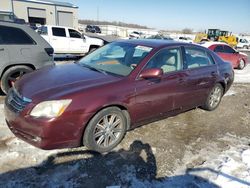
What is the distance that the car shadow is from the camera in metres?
2.98

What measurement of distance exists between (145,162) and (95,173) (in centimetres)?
76

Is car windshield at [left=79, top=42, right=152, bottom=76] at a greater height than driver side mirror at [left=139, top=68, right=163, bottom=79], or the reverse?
car windshield at [left=79, top=42, right=152, bottom=76]

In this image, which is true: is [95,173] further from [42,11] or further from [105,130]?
[42,11]

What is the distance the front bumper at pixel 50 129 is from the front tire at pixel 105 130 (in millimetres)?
136

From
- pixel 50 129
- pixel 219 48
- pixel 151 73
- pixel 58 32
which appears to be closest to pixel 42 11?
pixel 58 32

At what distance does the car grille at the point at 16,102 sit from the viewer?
3229 millimetres

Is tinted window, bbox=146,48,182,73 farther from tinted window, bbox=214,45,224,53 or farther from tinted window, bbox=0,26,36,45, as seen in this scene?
tinted window, bbox=214,45,224,53

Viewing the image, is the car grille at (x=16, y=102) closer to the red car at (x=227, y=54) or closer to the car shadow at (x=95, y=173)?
the car shadow at (x=95, y=173)

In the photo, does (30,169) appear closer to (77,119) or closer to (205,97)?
(77,119)

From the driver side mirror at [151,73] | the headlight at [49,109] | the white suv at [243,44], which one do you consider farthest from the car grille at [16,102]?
the white suv at [243,44]

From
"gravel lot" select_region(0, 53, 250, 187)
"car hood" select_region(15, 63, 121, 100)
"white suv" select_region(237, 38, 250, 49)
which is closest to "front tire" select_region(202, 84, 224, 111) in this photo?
"gravel lot" select_region(0, 53, 250, 187)

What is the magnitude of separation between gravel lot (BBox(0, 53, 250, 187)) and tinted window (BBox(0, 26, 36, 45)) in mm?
1942

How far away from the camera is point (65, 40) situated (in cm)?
1312

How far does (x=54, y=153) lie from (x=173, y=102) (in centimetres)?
227
